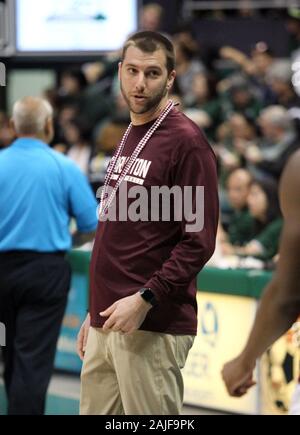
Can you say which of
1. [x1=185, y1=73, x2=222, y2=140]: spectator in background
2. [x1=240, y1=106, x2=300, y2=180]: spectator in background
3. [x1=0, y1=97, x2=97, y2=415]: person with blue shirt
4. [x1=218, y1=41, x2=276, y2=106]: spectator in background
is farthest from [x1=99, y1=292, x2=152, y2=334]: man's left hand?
[x1=218, y1=41, x2=276, y2=106]: spectator in background

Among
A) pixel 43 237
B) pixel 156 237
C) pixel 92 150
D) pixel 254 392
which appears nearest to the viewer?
pixel 156 237

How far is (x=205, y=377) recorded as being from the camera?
23.7 ft

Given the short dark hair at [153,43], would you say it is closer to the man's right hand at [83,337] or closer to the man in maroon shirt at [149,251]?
the man in maroon shirt at [149,251]

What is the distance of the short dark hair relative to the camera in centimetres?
411

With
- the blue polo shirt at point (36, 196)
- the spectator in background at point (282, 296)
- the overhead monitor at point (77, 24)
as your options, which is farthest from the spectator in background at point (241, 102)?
the spectator in background at point (282, 296)

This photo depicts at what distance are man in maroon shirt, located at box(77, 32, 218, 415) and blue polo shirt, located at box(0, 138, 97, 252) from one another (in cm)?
172

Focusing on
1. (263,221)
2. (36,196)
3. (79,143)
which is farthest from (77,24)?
(36,196)

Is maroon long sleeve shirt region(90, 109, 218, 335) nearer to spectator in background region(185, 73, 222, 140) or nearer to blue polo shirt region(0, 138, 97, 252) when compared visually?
blue polo shirt region(0, 138, 97, 252)

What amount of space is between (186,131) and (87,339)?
953 millimetres

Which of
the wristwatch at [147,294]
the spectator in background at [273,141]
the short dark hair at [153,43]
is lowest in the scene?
the spectator in background at [273,141]

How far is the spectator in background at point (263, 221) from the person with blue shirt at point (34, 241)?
2.19 metres

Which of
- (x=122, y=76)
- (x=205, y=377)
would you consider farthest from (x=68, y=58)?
(x=122, y=76)

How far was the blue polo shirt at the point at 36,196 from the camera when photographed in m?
5.83
